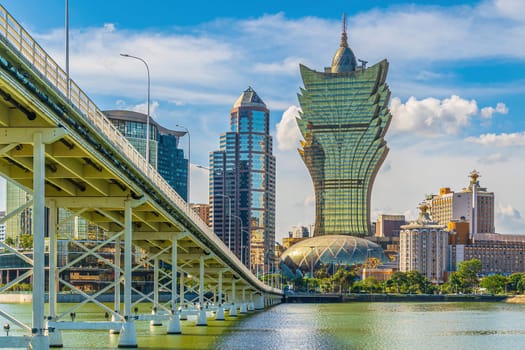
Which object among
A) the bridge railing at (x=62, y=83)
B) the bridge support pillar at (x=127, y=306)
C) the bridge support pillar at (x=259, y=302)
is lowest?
the bridge support pillar at (x=259, y=302)

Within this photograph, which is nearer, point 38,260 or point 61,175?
point 38,260

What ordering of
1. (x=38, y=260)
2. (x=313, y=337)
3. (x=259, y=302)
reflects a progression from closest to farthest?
(x=38, y=260) → (x=313, y=337) → (x=259, y=302)

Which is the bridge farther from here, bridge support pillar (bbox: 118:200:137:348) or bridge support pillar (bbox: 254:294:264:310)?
bridge support pillar (bbox: 254:294:264:310)

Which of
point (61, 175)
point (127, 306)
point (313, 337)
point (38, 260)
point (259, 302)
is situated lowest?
point (259, 302)

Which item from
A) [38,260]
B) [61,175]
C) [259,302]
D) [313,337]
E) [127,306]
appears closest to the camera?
[38,260]

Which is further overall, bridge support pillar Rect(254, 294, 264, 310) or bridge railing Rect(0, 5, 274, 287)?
bridge support pillar Rect(254, 294, 264, 310)

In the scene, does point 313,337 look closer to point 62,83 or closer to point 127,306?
point 127,306

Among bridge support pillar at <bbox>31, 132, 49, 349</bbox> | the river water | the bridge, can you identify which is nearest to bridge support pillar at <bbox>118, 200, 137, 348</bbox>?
the bridge

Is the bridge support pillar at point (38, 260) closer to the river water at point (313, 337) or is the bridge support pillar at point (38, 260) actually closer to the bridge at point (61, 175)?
the bridge at point (61, 175)

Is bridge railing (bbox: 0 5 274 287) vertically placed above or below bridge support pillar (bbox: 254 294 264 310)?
above

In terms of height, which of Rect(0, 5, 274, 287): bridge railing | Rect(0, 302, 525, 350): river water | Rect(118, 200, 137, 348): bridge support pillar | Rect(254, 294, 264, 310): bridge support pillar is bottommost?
Rect(254, 294, 264, 310): bridge support pillar

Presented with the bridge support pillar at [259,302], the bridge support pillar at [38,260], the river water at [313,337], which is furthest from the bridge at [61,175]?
the bridge support pillar at [259,302]

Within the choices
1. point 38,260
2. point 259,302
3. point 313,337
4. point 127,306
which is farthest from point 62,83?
point 259,302

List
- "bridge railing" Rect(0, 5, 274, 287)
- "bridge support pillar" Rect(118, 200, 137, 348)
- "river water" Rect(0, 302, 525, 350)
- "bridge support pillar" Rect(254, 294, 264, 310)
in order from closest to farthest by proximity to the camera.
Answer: "bridge railing" Rect(0, 5, 274, 287), "bridge support pillar" Rect(118, 200, 137, 348), "river water" Rect(0, 302, 525, 350), "bridge support pillar" Rect(254, 294, 264, 310)
